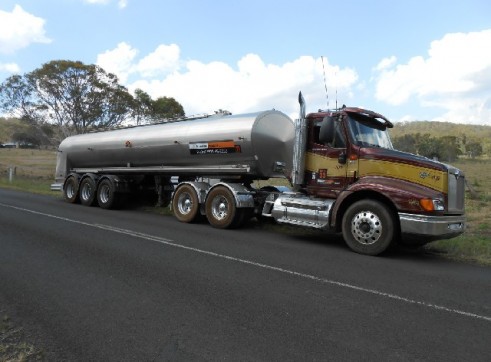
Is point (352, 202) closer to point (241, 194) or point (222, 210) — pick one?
point (241, 194)

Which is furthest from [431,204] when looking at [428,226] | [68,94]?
[68,94]

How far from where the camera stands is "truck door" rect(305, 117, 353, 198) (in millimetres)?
9148

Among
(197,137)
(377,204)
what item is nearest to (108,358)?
(377,204)

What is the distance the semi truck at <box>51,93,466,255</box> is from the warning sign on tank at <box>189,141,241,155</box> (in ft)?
0.09

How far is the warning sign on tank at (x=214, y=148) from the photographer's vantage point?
36.0 ft

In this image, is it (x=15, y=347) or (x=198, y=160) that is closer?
(x=15, y=347)

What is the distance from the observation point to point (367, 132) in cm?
934

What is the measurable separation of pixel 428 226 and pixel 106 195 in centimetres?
1089

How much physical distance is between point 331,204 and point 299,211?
0.79 meters

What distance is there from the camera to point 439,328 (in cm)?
446

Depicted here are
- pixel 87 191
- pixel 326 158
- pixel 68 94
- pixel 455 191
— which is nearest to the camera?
pixel 455 191

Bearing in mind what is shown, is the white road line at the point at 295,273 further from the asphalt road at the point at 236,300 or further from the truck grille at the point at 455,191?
the truck grille at the point at 455,191

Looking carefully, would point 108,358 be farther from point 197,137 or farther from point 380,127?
point 197,137

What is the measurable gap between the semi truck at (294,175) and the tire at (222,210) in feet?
0.08
